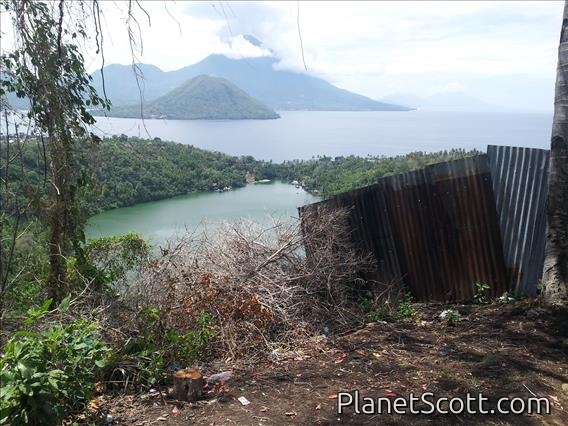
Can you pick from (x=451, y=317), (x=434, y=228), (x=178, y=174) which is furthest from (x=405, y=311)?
(x=178, y=174)

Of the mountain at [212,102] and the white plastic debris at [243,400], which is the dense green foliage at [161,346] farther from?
the mountain at [212,102]

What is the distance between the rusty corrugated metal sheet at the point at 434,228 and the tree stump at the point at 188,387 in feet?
10.4

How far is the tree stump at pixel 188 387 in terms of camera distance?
3051mm

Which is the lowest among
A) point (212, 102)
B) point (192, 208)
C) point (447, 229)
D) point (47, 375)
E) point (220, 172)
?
point (192, 208)

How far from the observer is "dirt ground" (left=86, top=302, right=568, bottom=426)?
9.14 feet

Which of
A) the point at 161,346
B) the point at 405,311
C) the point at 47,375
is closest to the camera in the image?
the point at 47,375

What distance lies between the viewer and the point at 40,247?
608 centimetres

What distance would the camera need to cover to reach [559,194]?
4.04 meters

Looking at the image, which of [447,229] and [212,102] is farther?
[212,102]

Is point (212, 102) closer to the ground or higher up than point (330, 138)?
higher up

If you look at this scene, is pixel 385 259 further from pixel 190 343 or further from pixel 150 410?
pixel 150 410

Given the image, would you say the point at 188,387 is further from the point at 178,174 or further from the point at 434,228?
the point at 178,174

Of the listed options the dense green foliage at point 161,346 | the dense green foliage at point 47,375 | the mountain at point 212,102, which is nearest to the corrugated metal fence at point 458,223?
the dense green foliage at point 161,346

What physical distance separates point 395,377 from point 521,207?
8.46ft
